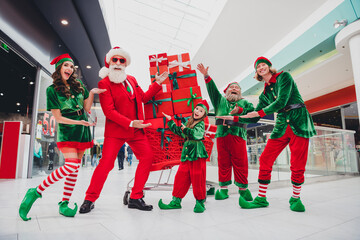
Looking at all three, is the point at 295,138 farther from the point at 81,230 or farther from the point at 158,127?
the point at 81,230

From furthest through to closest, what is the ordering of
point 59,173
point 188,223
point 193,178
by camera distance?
point 193,178
point 59,173
point 188,223

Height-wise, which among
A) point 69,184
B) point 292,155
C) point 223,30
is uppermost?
point 223,30

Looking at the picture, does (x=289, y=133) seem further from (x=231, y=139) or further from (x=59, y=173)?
(x=59, y=173)

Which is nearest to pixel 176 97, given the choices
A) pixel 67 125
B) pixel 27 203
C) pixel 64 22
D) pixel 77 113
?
pixel 77 113

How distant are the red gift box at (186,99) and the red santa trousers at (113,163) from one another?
50 cm

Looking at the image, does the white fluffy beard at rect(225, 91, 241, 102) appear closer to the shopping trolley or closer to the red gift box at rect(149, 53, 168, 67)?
the shopping trolley

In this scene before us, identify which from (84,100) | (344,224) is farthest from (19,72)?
(344,224)

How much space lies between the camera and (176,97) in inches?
97.0

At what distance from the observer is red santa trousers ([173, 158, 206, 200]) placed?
81.6 inches

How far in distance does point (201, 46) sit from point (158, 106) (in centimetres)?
841

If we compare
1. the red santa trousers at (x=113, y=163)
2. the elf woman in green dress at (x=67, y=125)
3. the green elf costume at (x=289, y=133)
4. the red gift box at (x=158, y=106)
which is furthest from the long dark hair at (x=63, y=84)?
the green elf costume at (x=289, y=133)

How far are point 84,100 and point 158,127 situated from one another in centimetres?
80

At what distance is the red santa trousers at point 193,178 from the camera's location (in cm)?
207

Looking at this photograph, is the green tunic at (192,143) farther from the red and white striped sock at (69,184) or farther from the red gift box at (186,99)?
the red and white striped sock at (69,184)
